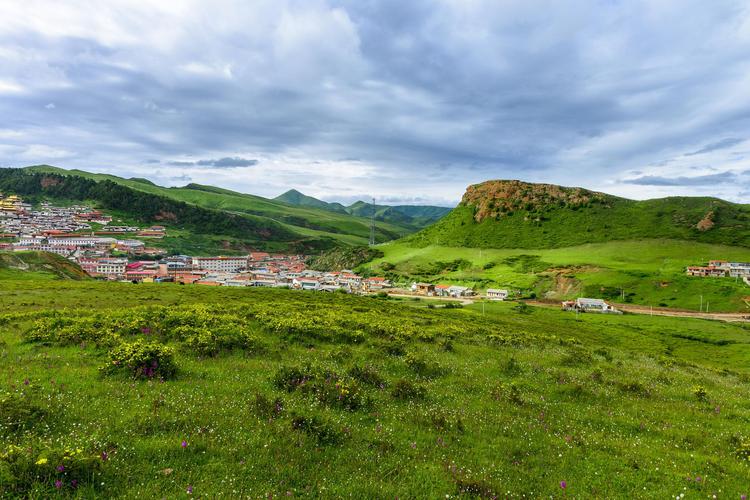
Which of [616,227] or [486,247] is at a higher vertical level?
[616,227]

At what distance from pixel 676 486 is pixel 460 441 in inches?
193

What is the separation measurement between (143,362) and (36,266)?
107485 mm

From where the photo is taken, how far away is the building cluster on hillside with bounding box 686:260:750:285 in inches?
4724

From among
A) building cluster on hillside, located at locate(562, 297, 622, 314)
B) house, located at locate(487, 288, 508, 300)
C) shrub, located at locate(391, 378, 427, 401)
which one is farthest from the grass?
shrub, located at locate(391, 378, 427, 401)

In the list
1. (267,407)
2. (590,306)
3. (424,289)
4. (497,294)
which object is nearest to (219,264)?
(424,289)

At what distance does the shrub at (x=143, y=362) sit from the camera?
12555 mm

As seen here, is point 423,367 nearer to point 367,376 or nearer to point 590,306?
point 367,376

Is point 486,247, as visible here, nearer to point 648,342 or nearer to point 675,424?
point 648,342

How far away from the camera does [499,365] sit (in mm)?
18719

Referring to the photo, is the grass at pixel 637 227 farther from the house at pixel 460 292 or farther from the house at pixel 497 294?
the house at pixel 497 294

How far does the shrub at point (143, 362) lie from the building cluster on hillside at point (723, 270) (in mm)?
152673

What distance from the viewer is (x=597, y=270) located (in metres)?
126

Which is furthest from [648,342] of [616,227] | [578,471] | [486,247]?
[616,227]

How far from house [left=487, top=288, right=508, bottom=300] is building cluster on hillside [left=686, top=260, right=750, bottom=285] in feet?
202
